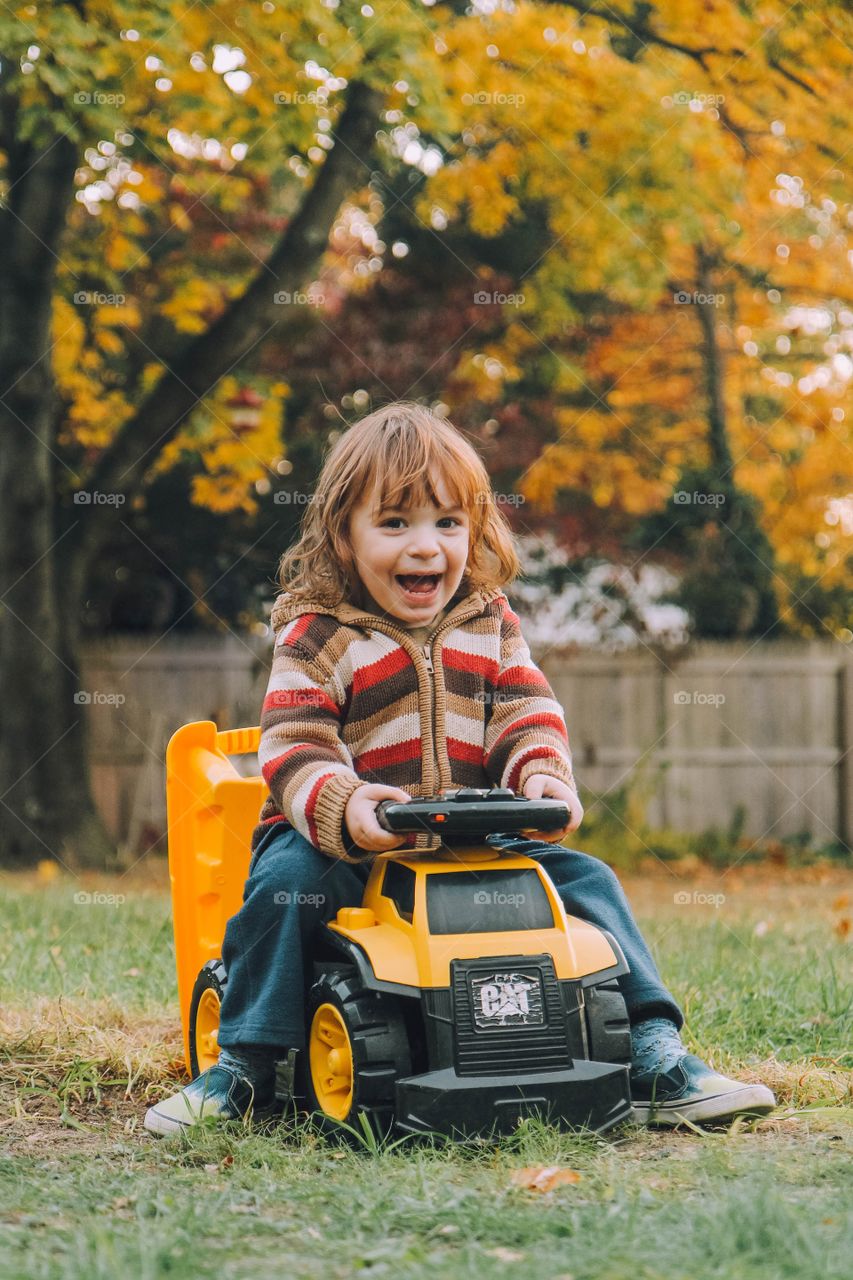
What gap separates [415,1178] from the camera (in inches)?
90.6

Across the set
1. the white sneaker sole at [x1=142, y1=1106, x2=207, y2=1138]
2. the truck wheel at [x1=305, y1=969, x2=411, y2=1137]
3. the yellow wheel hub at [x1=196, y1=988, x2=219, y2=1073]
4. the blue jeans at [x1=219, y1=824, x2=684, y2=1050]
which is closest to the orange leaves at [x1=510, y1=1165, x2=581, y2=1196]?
the truck wheel at [x1=305, y1=969, x2=411, y2=1137]

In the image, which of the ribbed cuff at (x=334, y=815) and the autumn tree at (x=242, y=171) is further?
the autumn tree at (x=242, y=171)

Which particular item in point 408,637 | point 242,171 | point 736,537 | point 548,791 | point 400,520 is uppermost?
point 242,171

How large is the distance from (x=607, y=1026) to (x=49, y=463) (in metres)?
6.57

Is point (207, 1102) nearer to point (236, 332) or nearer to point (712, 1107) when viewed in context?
point (712, 1107)

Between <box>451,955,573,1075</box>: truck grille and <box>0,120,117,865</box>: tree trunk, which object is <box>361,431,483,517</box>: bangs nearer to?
<box>451,955,573,1075</box>: truck grille

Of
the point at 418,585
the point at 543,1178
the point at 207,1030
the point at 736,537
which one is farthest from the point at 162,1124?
the point at 736,537

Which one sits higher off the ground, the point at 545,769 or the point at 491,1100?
the point at 545,769

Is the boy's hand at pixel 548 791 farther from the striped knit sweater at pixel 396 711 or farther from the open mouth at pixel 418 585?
the open mouth at pixel 418 585

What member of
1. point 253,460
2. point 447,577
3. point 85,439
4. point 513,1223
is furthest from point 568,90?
point 513,1223

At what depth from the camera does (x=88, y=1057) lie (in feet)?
10.7

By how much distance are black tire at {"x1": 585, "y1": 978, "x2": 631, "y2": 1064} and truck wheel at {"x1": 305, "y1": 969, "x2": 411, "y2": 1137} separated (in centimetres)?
33

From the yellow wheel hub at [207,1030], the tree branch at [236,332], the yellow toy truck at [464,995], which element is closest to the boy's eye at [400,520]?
the yellow toy truck at [464,995]

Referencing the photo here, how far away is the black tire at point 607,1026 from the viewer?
261cm
